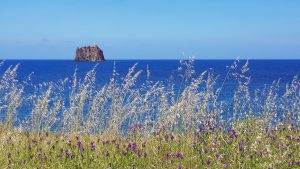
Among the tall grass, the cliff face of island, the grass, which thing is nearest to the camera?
the grass

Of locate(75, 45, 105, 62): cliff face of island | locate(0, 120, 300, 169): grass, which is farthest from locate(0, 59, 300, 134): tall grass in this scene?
locate(75, 45, 105, 62): cliff face of island

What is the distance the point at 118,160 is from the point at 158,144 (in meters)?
1.04

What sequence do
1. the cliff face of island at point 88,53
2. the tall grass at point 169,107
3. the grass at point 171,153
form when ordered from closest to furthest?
1. the grass at point 171,153
2. the tall grass at point 169,107
3. the cliff face of island at point 88,53

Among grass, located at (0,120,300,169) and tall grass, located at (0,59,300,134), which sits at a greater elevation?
tall grass, located at (0,59,300,134)

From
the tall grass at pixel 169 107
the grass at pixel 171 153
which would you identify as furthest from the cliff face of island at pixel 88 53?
the grass at pixel 171 153

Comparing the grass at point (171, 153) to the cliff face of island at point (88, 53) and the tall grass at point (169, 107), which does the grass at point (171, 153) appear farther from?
the cliff face of island at point (88, 53)

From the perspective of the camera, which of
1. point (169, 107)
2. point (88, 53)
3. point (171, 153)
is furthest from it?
point (88, 53)

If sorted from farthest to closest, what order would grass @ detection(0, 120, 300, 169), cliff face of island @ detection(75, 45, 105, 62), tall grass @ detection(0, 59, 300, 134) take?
cliff face of island @ detection(75, 45, 105, 62) → tall grass @ detection(0, 59, 300, 134) → grass @ detection(0, 120, 300, 169)

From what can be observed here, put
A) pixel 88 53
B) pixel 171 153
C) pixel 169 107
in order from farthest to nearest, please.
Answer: pixel 88 53, pixel 169 107, pixel 171 153

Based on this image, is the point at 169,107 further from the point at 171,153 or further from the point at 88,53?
the point at 88,53

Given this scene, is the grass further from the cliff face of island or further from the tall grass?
the cliff face of island

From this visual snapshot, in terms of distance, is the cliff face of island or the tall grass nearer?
the tall grass

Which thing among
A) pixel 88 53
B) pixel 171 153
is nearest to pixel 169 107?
pixel 171 153

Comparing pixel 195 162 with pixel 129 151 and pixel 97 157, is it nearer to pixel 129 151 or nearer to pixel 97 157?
pixel 129 151
